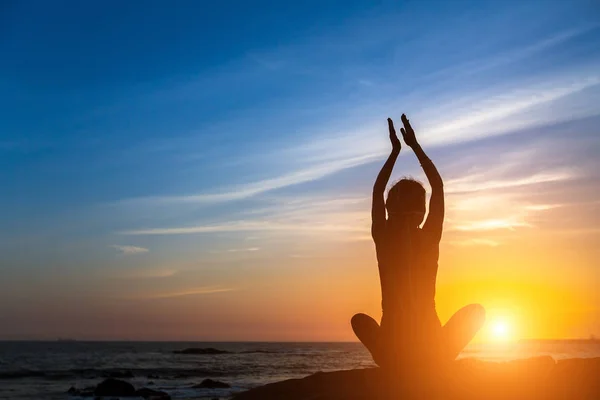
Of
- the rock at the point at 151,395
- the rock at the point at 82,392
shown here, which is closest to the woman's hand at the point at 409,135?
the rock at the point at 151,395

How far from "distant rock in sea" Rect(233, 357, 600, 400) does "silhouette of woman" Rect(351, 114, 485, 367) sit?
0.28 metres

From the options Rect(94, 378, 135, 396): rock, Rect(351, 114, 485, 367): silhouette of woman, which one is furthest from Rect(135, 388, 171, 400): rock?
Rect(351, 114, 485, 367): silhouette of woman

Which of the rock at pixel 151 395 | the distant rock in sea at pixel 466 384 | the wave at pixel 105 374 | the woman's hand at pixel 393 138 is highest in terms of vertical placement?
the woman's hand at pixel 393 138

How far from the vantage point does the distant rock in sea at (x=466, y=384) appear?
241 inches

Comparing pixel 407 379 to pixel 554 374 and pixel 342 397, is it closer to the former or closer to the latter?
pixel 342 397

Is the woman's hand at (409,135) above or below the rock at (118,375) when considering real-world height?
above

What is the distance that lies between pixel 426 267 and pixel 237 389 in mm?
28831

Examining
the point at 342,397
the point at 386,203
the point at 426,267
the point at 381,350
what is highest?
the point at 386,203

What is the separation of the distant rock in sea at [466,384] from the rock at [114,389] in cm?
2548

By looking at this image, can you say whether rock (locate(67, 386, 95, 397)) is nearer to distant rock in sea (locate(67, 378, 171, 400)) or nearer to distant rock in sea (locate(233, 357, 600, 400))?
→ distant rock in sea (locate(67, 378, 171, 400))

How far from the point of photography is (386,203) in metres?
6.62

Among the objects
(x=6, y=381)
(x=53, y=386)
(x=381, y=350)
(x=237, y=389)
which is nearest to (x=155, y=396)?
(x=237, y=389)

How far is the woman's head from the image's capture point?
6.45 meters

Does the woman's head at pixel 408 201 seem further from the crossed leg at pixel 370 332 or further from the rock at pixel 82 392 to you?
the rock at pixel 82 392
